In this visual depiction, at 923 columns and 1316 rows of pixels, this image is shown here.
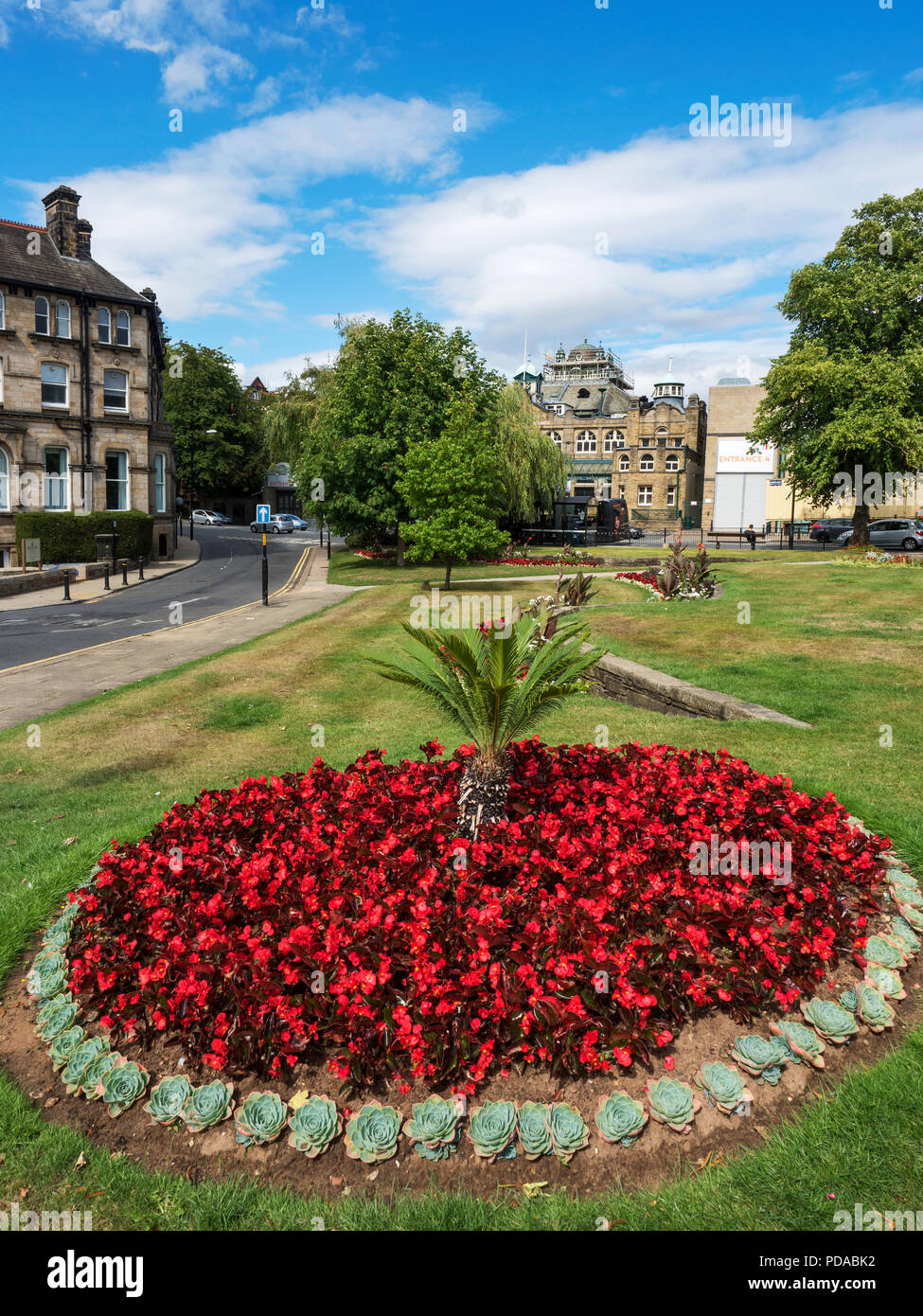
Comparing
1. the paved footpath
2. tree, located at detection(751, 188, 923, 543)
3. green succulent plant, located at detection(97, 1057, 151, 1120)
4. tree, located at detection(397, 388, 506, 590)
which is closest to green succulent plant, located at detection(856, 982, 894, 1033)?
green succulent plant, located at detection(97, 1057, 151, 1120)

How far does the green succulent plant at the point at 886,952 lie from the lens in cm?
456

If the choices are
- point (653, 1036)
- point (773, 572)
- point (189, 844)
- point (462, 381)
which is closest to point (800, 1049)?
point (653, 1036)

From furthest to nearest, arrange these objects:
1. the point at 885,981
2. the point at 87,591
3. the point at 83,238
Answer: the point at 83,238 → the point at 87,591 → the point at 885,981

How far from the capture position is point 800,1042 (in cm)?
393

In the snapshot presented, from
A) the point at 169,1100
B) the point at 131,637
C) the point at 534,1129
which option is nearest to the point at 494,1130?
the point at 534,1129

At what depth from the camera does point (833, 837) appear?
539 cm

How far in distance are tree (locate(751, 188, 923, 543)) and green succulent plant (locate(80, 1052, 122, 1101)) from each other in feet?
112

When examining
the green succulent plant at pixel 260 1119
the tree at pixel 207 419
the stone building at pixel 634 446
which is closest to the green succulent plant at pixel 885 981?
the green succulent plant at pixel 260 1119

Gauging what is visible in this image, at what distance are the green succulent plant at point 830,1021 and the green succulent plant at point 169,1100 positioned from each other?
3085 mm

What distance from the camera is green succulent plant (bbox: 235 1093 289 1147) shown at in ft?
11.5

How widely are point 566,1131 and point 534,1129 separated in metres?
0.14

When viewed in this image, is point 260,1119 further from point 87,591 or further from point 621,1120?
point 87,591

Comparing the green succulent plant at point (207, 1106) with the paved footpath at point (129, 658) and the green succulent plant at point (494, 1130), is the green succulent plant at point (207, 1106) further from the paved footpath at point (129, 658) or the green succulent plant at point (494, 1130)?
the paved footpath at point (129, 658)

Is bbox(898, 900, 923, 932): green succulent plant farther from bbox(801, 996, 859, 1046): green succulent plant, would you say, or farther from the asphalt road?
the asphalt road
